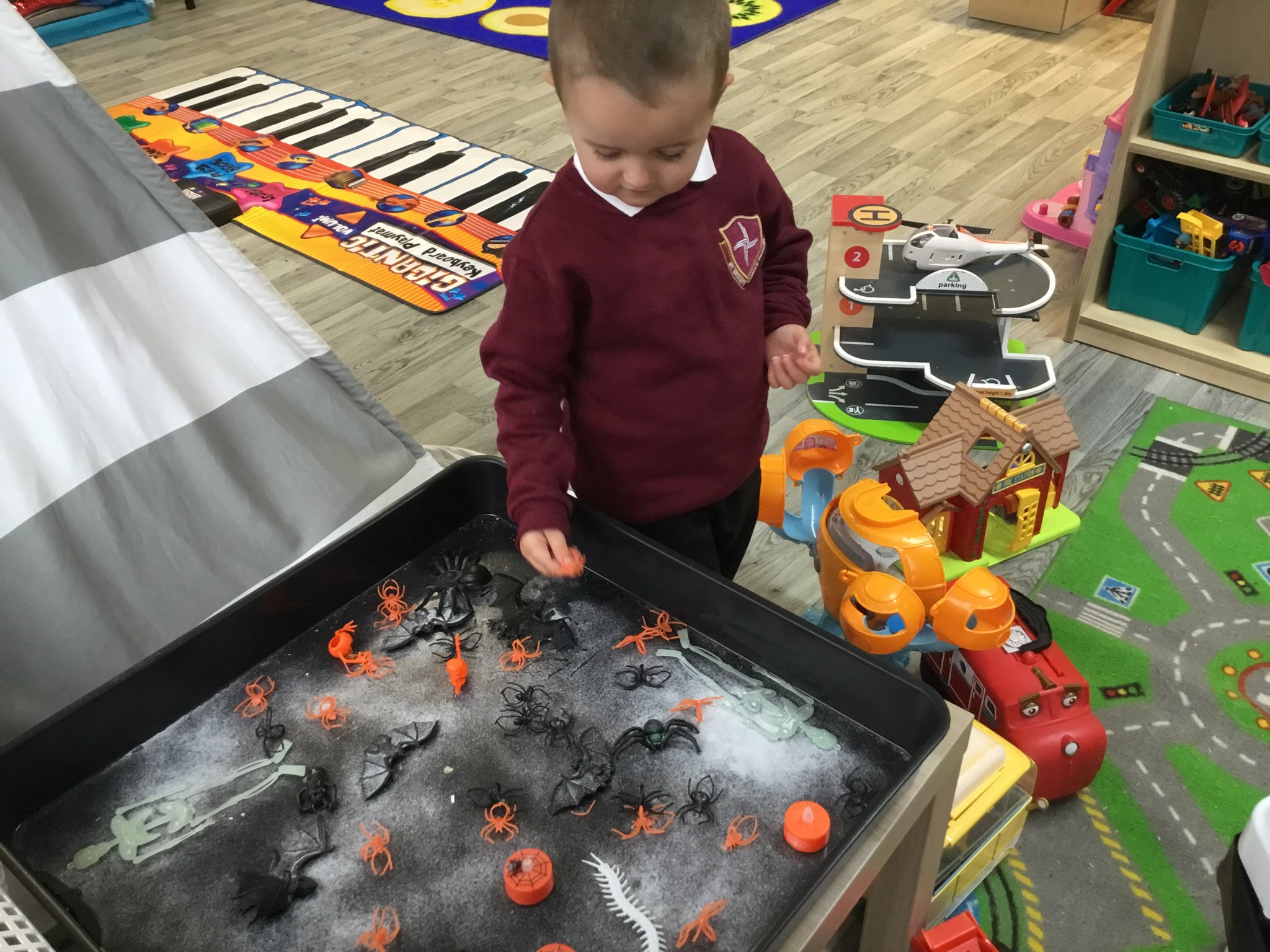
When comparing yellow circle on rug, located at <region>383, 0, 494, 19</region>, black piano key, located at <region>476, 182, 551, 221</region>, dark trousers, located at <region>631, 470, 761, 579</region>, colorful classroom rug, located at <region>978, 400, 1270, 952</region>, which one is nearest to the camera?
dark trousers, located at <region>631, 470, 761, 579</region>

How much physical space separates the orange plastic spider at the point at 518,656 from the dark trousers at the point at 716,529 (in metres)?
0.17

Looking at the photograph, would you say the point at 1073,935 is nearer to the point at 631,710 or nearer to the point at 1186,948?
the point at 1186,948

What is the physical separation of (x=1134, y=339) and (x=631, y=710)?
1.47m

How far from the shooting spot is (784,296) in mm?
894

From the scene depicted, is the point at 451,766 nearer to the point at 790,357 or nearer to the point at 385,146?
the point at 790,357

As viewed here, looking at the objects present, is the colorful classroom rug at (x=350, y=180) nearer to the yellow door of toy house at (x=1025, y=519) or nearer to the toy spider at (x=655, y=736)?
the yellow door of toy house at (x=1025, y=519)

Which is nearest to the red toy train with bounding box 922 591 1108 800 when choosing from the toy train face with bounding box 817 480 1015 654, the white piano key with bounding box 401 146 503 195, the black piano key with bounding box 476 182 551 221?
the toy train face with bounding box 817 480 1015 654

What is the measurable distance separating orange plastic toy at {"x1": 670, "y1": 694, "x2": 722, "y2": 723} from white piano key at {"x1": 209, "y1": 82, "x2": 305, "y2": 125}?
2648mm

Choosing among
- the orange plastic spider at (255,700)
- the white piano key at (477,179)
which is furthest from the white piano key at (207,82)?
the orange plastic spider at (255,700)

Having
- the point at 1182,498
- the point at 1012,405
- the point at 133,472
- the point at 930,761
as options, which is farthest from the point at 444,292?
the point at 930,761

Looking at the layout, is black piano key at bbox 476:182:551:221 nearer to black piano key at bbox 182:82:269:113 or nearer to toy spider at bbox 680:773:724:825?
black piano key at bbox 182:82:269:113

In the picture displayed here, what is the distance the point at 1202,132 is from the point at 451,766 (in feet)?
5.17

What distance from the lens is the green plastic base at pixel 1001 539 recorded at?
1.25 metres

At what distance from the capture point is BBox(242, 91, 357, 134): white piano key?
2803 mm
